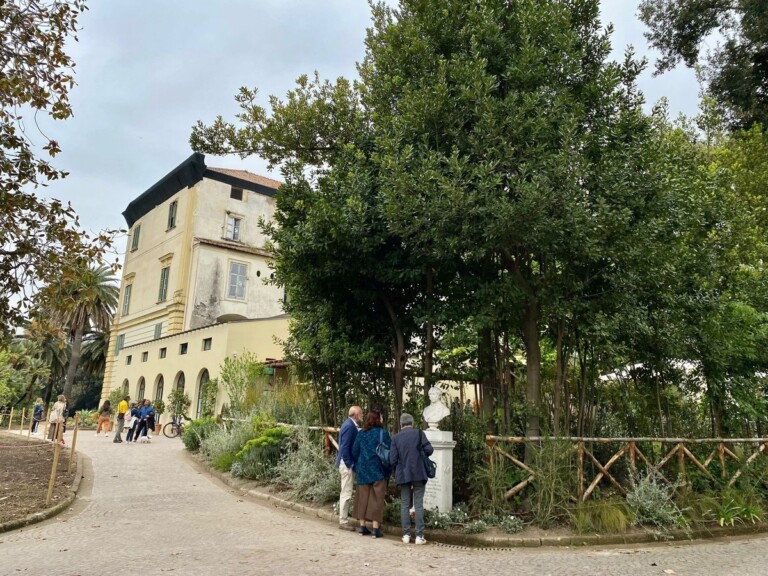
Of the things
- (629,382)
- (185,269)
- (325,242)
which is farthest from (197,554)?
(185,269)

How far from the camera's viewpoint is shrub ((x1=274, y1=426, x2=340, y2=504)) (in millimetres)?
9562

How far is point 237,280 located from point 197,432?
15.6m

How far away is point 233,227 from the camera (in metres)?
31.9

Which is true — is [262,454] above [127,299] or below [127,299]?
below

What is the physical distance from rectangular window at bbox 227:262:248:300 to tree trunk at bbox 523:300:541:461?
2337 centimetres

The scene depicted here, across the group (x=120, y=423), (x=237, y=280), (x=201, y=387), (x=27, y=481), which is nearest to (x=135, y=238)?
(x=237, y=280)

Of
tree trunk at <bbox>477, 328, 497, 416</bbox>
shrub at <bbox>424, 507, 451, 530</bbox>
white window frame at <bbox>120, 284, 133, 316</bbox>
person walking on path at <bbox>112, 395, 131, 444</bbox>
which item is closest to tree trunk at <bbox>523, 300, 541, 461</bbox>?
tree trunk at <bbox>477, 328, 497, 416</bbox>

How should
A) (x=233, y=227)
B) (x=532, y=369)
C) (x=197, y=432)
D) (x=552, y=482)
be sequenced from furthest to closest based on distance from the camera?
1. (x=233, y=227)
2. (x=197, y=432)
3. (x=532, y=369)
4. (x=552, y=482)

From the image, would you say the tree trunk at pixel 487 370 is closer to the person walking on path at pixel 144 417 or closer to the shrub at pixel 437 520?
the shrub at pixel 437 520

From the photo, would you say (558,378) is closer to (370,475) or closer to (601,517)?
(601,517)

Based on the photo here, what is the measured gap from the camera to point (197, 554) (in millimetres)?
6461

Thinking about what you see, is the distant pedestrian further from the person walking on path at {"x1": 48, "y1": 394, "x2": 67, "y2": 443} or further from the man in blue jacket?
the man in blue jacket

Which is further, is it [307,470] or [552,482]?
[307,470]

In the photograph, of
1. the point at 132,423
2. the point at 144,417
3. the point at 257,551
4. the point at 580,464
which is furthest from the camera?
the point at 132,423
